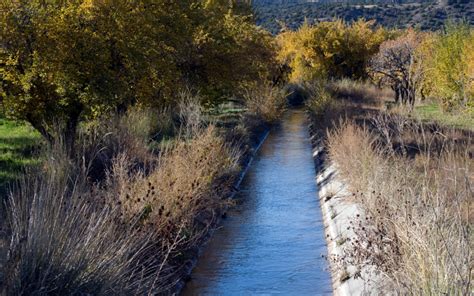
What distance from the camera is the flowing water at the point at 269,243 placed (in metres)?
12.2

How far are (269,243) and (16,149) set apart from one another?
7370mm

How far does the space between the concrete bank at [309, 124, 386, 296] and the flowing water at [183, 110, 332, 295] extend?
225 millimetres

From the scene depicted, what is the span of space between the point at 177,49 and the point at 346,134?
9.45 metres

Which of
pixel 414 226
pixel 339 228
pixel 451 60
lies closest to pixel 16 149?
pixel 339 228

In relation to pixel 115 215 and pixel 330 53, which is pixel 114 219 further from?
pixel 330 53

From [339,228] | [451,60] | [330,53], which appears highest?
[330,53]

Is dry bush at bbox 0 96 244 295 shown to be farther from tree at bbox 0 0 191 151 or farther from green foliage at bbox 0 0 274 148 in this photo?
green foliage at bbox 0 0 274 148

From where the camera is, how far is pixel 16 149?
18.2 metres

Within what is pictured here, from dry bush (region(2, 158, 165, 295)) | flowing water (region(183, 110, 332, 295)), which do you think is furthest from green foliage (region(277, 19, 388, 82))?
dry bush (region(2, 158, 165, 295))

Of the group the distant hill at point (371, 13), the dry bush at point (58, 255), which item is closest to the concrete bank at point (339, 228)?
the dry bush at point (58, 255)

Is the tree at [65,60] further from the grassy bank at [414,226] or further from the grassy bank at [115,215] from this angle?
the grassy bank at [414,226]

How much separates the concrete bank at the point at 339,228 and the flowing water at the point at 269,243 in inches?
8.9

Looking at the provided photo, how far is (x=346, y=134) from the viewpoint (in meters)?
18.0

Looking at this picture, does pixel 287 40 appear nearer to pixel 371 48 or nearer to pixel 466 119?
pixel 371 48
